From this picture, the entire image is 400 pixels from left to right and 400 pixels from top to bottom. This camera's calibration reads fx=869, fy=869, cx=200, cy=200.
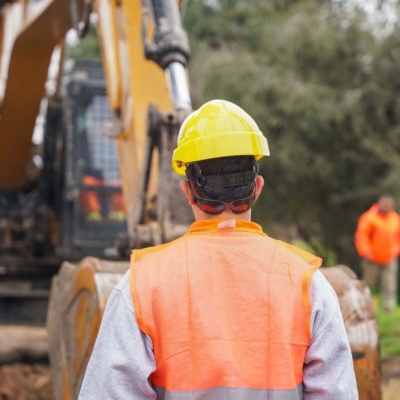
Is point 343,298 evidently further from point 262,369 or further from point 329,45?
point 329,45

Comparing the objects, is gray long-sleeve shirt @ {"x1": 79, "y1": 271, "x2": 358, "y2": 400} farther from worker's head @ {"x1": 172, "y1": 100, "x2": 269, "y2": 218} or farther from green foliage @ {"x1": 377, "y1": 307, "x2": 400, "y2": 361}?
green foliage @ {"x1": 377, "y1": 307, "x2": 400, "y2": 361}

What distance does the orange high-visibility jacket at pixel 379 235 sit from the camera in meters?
9.80

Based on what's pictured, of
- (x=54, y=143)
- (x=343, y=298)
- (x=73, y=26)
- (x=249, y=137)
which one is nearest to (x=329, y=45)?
(x=54, y=143)

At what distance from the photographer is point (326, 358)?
2164 millimetres

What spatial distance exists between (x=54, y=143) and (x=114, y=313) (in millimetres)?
7190

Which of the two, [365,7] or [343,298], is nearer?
[343,298]

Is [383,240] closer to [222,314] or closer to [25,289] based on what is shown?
[25,289]

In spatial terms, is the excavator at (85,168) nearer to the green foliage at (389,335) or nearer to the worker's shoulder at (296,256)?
the worker's shoulder at (296,256)

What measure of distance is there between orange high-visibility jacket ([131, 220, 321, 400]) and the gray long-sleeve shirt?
0.02 m

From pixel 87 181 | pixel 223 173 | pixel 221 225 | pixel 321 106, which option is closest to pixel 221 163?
pixel 223 173

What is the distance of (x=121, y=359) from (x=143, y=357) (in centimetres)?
5

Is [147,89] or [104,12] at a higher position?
[104,12]

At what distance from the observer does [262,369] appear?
210cm

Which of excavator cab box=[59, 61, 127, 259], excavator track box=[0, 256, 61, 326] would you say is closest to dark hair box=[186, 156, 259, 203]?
excavator track box=[0, 256, 61, 326]
